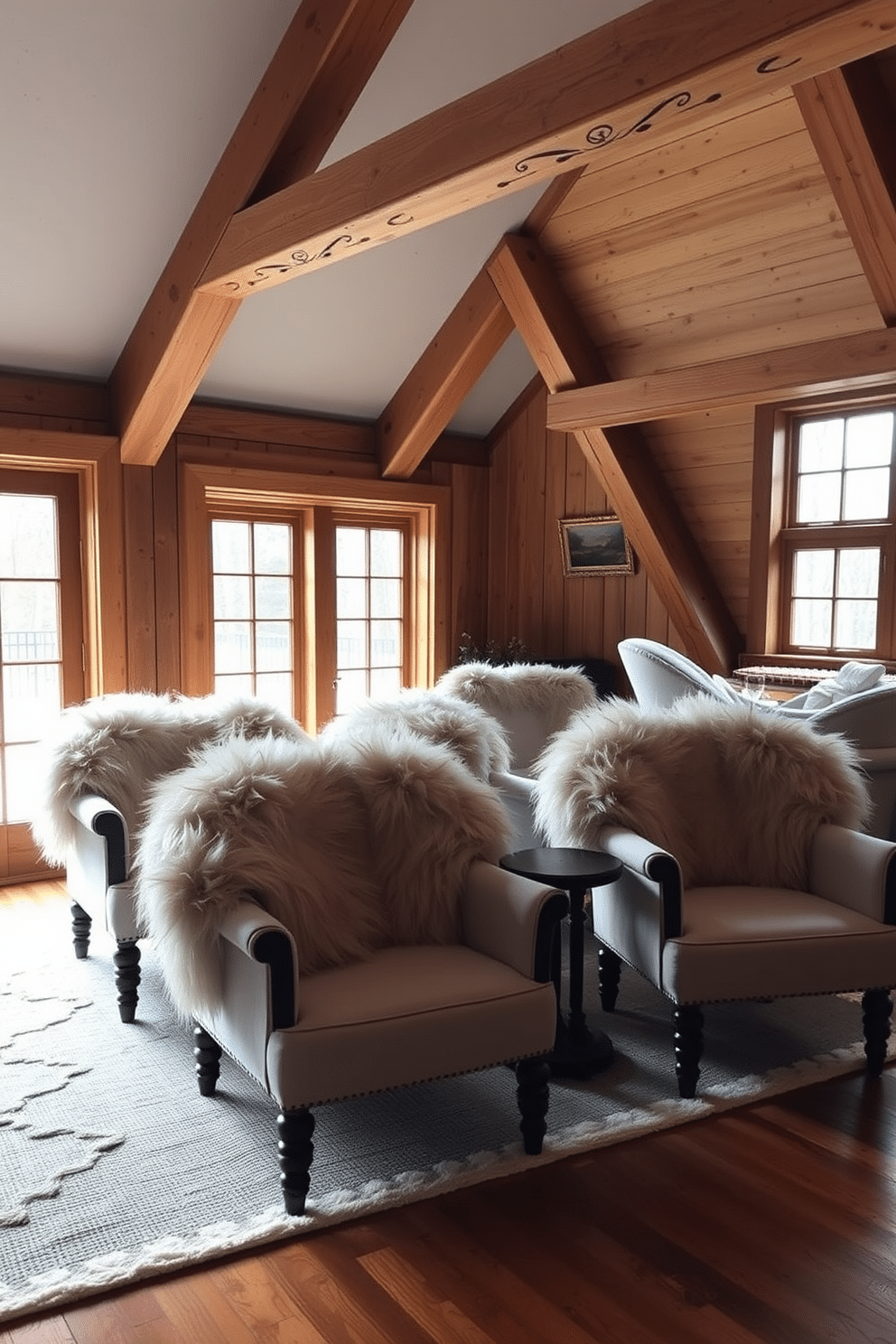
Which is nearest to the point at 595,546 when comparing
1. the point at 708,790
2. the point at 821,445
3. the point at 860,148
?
the point at 821,445

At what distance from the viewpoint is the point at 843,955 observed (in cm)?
292

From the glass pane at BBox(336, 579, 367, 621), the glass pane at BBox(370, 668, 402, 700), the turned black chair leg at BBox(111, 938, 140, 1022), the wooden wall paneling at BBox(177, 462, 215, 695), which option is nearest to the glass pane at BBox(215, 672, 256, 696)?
the wooden wall paneling at BBox(177, 462, 215, 695)

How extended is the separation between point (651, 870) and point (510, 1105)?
737 mm

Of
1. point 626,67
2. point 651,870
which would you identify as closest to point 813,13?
point 626,67

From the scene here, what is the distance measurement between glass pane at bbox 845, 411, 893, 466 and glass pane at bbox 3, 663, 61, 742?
3938 mm

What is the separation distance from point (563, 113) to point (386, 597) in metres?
3.81

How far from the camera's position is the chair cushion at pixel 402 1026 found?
90.8 inches

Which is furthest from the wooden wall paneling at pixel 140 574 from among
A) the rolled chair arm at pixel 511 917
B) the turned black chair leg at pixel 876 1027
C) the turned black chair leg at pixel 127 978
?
the turned black chair leg at pixel 876 1027

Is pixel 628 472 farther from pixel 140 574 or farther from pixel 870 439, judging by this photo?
pixel 140 574

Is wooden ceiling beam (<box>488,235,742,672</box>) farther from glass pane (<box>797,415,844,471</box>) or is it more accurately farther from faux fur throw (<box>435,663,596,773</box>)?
faux fur throw (<box>435,663,596,773</box>)

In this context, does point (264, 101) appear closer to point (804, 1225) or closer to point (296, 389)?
point (296, 389)

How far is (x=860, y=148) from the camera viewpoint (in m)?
3.74

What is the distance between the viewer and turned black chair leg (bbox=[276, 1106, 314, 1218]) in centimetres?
233

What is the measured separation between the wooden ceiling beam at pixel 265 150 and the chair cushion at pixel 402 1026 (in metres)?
2.73
